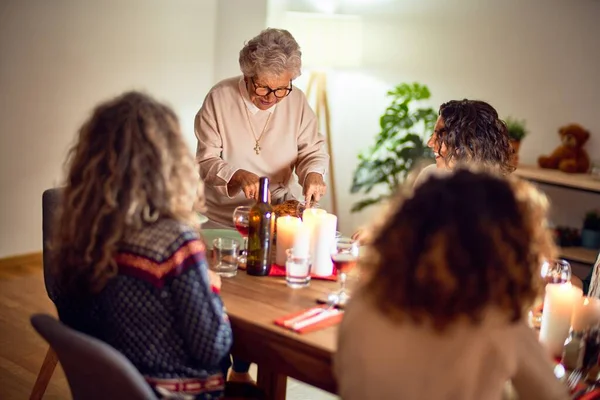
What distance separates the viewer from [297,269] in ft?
7.28

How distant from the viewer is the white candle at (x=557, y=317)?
1.92 m

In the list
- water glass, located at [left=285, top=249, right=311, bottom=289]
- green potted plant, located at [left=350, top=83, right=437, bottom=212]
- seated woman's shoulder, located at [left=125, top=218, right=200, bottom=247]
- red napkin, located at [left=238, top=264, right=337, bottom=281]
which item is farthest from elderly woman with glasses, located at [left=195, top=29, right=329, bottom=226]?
green potted plant, located at [left=350, top=83, right=437, bottom=212]

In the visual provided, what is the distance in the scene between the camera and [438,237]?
4.45ft

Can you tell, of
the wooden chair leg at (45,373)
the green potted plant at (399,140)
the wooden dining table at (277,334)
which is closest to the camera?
the wooden dining table at (277,334)

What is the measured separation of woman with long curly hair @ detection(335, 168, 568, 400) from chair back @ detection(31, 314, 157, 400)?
1.38 feet

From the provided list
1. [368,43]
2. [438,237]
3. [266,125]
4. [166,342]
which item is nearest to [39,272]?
[266,125]

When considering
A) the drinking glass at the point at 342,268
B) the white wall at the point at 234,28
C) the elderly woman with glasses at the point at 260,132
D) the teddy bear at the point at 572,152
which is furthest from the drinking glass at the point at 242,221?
the white wall at the point at 234,28

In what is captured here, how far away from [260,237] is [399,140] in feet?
8.79

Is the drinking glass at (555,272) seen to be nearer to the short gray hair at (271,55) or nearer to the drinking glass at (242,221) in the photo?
the drinking glass at (242,221)

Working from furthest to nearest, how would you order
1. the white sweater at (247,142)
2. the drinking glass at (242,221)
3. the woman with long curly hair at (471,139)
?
the white sweater at (247,142) → the woman with long curly hair at (471,139) → the drinking glass at (242,221)

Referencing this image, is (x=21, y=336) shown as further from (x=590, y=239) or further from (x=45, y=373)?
(x=590, y=239)

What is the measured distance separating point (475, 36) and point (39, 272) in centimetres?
303

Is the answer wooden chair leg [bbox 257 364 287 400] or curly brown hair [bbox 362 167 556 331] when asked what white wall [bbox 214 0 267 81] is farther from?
curly brown hair [bbox 362 167 556 331]

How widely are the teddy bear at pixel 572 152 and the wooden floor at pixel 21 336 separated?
9.47 ft
